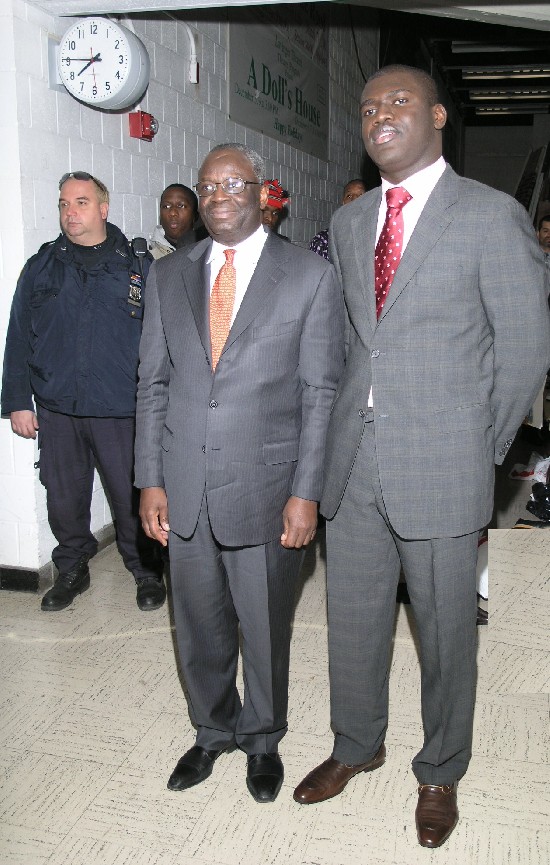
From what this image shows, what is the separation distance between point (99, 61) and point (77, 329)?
3.68ft

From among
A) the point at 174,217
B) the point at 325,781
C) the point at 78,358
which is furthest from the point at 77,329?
the point at 325,781

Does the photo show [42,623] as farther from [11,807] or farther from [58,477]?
[11,807]

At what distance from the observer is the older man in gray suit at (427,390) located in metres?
1.78

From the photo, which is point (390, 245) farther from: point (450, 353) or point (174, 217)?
point (174, 217)

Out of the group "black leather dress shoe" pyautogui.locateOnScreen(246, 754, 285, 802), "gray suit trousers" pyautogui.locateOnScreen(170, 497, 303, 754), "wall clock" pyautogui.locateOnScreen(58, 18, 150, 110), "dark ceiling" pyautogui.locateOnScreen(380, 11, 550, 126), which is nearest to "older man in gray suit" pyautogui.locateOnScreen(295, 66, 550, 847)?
"gray suit trousers" pyautogui.locateOnScreen(170, 497, 303, 754)

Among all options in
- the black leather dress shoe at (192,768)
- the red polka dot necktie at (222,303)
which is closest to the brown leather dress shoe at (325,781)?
the black leather dress shoe at (192,768)

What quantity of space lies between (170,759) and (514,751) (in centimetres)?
96

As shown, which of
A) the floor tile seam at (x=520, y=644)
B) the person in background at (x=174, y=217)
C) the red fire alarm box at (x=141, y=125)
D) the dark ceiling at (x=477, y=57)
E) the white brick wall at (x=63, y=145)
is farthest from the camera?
the dark ceiling at (x=477, y=57)

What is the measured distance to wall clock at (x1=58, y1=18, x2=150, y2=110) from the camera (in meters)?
3.39

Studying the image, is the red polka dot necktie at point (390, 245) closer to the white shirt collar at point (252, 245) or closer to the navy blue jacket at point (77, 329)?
the white shirt collar at point (252, 245)

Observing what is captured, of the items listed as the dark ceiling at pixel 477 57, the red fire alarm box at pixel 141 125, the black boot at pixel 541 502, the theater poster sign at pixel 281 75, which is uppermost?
the dark ceiling at pixel 477 57

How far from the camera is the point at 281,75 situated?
636 centimetres

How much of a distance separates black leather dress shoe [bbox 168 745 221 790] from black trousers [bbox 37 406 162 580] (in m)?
1.26

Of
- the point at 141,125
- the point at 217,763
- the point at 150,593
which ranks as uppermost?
the point at 141,125
